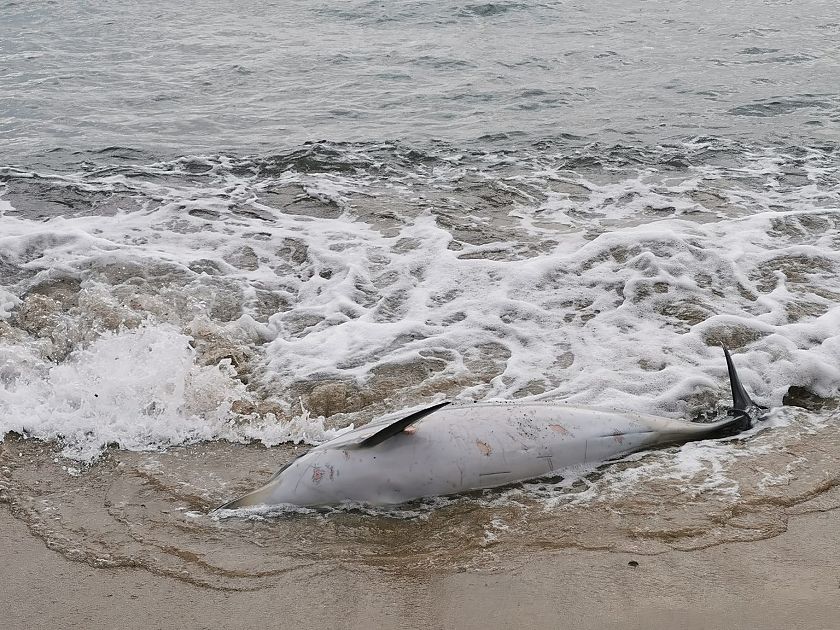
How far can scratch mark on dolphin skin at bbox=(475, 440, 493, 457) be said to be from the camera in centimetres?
451

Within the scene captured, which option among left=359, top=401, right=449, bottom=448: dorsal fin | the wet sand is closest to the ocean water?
the wet sand

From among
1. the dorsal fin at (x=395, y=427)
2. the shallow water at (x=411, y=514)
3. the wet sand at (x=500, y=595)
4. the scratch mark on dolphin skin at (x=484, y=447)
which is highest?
the dorsal fin at (x=395, y=427)

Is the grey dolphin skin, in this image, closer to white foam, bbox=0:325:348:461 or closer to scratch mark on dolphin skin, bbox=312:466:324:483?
scratch mark on dolphin skin, bbox=312:466:324:483

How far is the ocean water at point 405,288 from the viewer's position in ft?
14.1

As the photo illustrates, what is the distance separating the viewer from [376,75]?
15.8 metres

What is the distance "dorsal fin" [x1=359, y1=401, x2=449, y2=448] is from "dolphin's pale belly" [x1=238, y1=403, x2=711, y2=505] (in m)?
0.06

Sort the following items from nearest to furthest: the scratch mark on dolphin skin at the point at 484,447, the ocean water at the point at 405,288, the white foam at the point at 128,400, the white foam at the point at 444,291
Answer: the ocean water at the point at 405,288, the scratch mark on dolphin skin at the point at 484,447, the white foam at the point at 128,400, the white foam at the point at 444,291

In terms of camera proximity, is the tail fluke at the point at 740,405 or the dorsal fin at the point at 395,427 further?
the tail fluke at the point at 740,405

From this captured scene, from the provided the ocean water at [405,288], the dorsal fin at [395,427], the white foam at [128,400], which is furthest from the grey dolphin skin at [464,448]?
the white foam at [128,400]

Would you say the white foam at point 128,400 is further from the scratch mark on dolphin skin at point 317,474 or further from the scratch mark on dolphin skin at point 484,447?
the scratch mark on dolphin skin at point 484,447

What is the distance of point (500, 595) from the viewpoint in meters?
3.61

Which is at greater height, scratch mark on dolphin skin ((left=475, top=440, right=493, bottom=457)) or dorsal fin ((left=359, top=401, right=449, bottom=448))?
dorsal fin ((left=359, top=401, right=449, bottom=448))

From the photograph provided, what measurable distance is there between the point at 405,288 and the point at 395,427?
299 centimetres

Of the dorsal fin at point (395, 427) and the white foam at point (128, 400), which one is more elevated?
the dorsal fin at point (395, 427)
